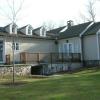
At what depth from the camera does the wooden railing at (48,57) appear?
29823 mm

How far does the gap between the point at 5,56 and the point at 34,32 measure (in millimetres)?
6647

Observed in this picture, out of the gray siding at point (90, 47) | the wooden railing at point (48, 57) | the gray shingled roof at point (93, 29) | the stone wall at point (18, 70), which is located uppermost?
the gray shingled roof at point (93, 29)

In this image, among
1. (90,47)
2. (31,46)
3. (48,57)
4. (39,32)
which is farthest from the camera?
(39,32)

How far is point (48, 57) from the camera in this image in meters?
32.5

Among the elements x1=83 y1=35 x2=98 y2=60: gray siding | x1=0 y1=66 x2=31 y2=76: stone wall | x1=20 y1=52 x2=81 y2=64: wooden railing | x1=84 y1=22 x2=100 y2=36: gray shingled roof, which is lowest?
x1=0 y1=66 x2=31 y2=76: stone wall

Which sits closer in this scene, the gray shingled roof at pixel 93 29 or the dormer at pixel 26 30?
the gray shingled roof at pixel 93 29

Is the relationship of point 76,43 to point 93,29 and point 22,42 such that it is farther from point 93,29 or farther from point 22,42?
point 22,42

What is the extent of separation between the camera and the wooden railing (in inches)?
1174

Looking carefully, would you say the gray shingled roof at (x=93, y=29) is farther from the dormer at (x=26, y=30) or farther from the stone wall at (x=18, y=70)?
the stone wall at (x=18, y=70)

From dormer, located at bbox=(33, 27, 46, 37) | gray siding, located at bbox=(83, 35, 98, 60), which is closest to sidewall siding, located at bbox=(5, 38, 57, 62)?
dormer, located at bbox=(33, 27, 46, 37)

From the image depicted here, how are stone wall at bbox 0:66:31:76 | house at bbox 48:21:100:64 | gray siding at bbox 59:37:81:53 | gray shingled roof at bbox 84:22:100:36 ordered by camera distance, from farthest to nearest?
gray siding at bbox 59:37:81:53 < gray shingled roof at bbox 84:22:100:36 < house at bbox 48:21:100:64 < stone wall at bbox 0:66:31:76

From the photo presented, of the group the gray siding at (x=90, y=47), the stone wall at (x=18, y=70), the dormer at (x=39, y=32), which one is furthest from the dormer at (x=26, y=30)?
the stone wall at (x=18, y=70)

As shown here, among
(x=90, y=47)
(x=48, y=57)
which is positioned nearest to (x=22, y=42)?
(x=48, y=57)

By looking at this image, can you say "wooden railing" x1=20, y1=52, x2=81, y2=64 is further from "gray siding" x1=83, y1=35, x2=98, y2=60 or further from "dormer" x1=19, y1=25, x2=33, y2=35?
"dormer" x1=19, y1=25, x2=33, y2=35
